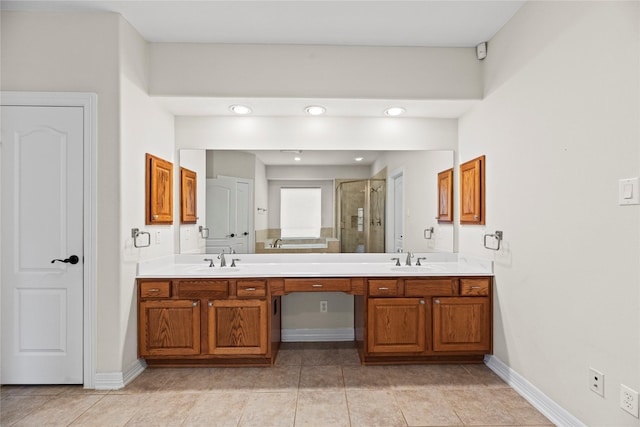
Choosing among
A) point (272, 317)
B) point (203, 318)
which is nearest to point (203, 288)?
point (203, 318)

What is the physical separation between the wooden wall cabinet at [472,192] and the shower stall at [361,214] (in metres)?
0.69

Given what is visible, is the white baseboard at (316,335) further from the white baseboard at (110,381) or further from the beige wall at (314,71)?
the beige wall at (314,71)

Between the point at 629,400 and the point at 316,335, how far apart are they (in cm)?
228

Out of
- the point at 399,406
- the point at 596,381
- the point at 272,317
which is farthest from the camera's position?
the point at 272,317

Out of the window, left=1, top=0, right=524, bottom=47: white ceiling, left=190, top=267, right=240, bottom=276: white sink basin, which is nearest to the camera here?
left=1, top=0, right=524, bottom=47: white ceiling

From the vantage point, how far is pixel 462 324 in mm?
2711

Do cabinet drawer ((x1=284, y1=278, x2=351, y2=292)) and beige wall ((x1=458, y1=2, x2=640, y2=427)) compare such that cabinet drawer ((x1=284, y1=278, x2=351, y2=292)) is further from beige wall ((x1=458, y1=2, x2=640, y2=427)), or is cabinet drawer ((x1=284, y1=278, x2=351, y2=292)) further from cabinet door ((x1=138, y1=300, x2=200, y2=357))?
beige wall ((x1=458, y1=2, x2=640, y2=427))

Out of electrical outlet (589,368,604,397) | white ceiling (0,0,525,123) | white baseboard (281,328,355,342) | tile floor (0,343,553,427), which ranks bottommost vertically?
tile floor (0,343,553,427)

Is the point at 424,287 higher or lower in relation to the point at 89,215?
lower

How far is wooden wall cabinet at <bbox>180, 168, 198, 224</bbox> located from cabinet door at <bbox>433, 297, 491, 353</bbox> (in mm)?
2223

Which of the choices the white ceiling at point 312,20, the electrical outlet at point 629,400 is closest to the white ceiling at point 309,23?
the white ceiling at point 312,20

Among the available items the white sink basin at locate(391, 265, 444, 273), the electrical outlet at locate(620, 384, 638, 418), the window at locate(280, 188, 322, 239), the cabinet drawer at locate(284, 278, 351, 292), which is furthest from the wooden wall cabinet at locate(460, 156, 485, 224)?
the electrical outlet at locate(620, 384, 638, 418)

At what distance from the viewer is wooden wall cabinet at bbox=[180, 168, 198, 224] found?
3225 millimetres

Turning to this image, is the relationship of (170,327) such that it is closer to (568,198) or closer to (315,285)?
(315,285)
